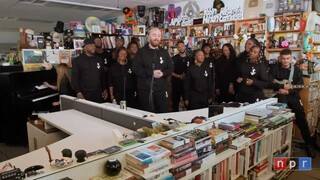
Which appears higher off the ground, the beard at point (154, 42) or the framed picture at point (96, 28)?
the framed picture at point (96, 28)

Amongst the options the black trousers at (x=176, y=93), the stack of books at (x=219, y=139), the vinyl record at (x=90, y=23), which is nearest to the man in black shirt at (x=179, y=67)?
the black trousers at (x=176, y=93)

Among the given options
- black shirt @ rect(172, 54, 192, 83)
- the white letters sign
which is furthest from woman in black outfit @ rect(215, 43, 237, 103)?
the white letters sign

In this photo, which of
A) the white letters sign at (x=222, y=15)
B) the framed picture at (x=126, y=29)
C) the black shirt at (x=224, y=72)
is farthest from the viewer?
the framed picture at (x=126, y=29)

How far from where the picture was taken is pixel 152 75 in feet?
10.6

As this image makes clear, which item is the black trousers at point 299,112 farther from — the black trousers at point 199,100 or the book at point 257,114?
the book at point 257,114

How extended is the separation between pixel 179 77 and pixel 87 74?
1754 mm

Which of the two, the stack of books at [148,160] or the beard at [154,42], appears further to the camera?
the beard at [154,42]

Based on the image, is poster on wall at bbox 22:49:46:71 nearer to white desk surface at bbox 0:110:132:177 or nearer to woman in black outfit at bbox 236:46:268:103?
white desk surface at bbox 0:110:132:177

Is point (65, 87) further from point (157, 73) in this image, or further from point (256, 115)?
point (256, 115)

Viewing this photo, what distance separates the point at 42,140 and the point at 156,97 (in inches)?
56.0

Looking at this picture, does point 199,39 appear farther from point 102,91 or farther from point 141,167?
point 141,167

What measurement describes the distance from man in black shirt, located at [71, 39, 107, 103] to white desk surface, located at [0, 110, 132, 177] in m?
0.82

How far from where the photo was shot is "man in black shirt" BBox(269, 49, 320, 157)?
11.7 ft

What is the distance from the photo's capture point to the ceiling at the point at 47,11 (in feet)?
21.3
